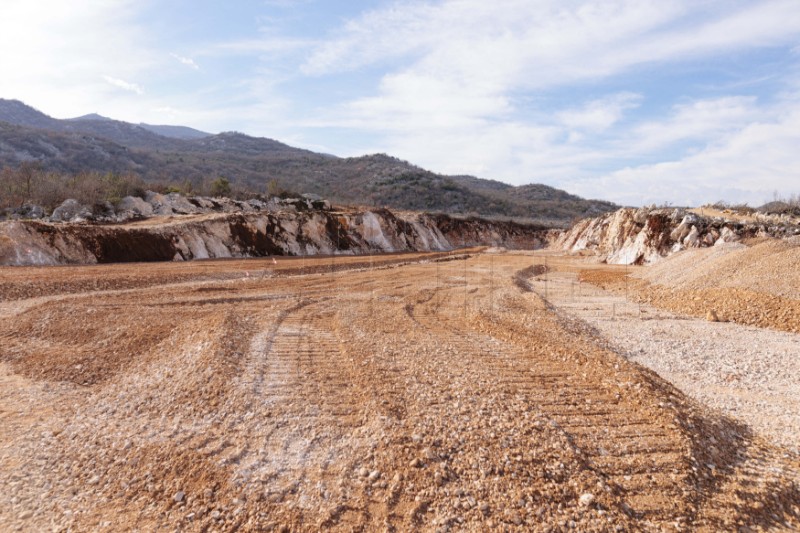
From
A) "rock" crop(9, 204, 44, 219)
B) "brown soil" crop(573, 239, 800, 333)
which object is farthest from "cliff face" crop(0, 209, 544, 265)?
"brown soil" crop(573, 239, 800, 333)

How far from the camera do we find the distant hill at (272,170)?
60.1 meters

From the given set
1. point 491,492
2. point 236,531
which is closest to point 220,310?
point 236,531

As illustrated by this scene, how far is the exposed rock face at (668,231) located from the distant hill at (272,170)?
28784 millimetres

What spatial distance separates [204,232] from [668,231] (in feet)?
90.6

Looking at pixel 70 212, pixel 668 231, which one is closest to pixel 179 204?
pixel 70 212

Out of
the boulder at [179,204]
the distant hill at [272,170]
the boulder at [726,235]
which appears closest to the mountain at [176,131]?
the distant hill at [272,170]

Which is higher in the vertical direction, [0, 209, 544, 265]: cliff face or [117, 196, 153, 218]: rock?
[117, 196, 153, 218]: rock

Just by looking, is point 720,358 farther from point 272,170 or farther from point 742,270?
point 272,170

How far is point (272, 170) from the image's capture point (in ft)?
275

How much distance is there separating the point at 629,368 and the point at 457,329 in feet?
12.7

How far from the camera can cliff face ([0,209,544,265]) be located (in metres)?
19.0

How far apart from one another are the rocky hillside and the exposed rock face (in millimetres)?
17110

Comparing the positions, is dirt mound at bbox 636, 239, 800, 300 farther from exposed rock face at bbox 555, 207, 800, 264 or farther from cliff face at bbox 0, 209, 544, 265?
cliff face at bbox 0, 209, 544, 265

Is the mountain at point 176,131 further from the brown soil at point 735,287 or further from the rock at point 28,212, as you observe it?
the brown soil at point 735,287
